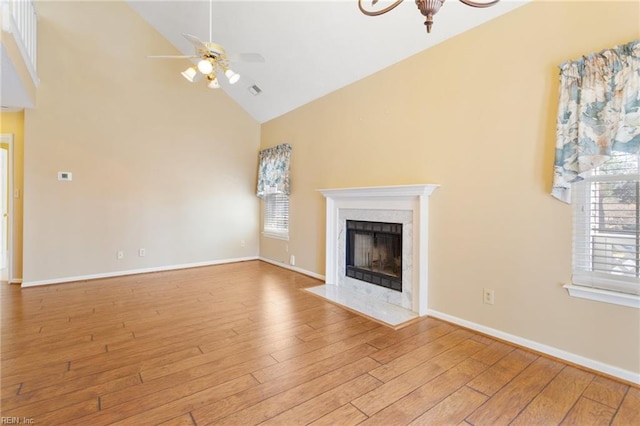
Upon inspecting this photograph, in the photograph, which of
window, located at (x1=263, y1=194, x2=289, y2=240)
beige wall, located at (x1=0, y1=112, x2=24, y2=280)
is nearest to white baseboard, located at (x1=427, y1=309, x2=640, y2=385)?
window, located at (x1=263, y1=194, x2=289, y2=240)

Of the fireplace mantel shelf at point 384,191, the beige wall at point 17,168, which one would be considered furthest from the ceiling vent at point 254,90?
the beige wall at point 17,168

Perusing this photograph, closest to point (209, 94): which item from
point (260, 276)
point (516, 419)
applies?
point (260, 276)

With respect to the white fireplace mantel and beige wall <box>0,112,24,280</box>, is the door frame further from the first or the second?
the white fireplace mantel

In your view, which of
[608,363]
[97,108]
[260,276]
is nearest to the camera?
[608,363]

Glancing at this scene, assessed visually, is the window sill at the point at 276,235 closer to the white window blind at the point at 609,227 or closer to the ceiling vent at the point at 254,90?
the ceiling vent at the point at 254,90

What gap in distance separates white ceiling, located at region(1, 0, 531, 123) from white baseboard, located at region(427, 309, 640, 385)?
8.66ft

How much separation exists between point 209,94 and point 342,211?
3.61 meters

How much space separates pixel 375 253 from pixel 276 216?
2.58 meters

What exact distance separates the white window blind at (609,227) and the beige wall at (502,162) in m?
0.10

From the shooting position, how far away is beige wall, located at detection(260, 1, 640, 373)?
222 cm

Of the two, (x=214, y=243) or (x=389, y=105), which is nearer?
(x=389, y=105)

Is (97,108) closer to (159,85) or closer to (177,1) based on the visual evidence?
(159,85)

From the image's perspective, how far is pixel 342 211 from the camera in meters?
4.30

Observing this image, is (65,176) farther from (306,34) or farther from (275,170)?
(306,34)
